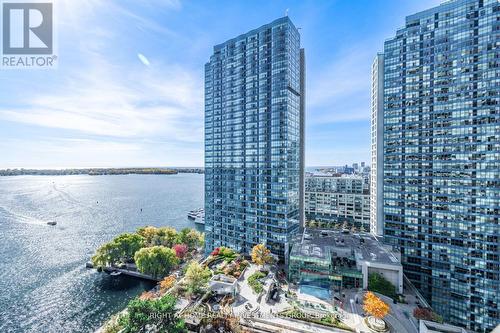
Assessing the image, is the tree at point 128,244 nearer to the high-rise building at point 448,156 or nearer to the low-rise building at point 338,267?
the low-rise building at point 338,267

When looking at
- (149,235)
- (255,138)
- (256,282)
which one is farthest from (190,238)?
(255,138)

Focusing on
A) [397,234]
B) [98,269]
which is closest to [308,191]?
[397,234]

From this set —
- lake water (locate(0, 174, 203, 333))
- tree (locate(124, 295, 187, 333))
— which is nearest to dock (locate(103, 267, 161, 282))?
lake water (locate(0, 174, 203, 333))

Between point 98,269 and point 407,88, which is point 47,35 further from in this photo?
point 407,88

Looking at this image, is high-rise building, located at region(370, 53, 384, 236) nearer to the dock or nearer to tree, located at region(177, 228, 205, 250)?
tree, located at region(177, 228, 205, 250)

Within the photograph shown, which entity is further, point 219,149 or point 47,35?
point 219,149

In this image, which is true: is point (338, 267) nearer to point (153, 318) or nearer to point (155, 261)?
point (153, 318)
